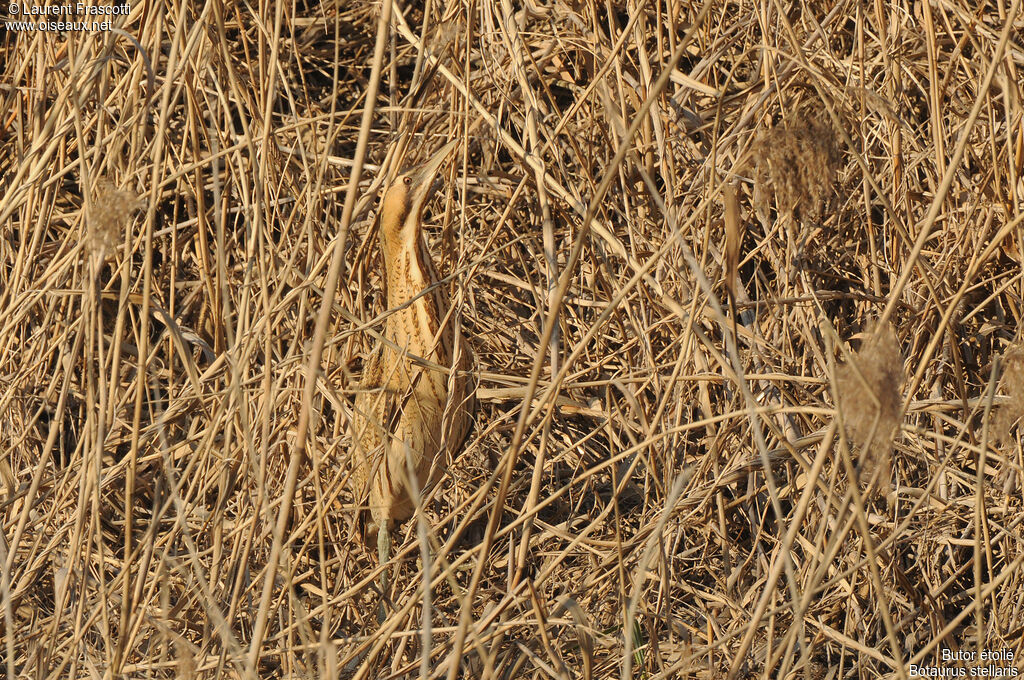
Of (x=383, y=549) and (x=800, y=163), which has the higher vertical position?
(x=800, y=163)

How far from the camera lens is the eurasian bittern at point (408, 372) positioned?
5.15 ft

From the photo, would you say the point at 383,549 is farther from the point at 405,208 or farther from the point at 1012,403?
the point at 1012,403

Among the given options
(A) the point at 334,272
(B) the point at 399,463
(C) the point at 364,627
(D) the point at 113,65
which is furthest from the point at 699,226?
(D) the point at 113,65

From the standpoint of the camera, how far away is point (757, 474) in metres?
1.56

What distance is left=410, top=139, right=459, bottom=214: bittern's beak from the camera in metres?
1.55

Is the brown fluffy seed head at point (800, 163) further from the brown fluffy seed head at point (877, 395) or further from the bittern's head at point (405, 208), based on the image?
the bittern's head at point (405, 208)

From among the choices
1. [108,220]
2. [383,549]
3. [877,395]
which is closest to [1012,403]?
[877,395]

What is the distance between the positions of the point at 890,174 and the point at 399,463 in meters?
0.91

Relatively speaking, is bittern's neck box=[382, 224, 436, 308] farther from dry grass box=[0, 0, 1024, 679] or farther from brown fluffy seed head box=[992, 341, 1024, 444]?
brown fluffy seed head box=[992, 341, 1024, 444]

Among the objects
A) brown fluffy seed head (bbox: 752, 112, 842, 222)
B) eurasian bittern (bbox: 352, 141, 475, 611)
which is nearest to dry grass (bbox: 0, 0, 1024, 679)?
eurasian bittern (bbox: 352, 141, 475, 611)

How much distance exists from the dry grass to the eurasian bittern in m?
0.06

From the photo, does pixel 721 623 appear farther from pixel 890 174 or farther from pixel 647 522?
pixel 890 174

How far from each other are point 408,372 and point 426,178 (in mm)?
317

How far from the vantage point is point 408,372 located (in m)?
1.62
